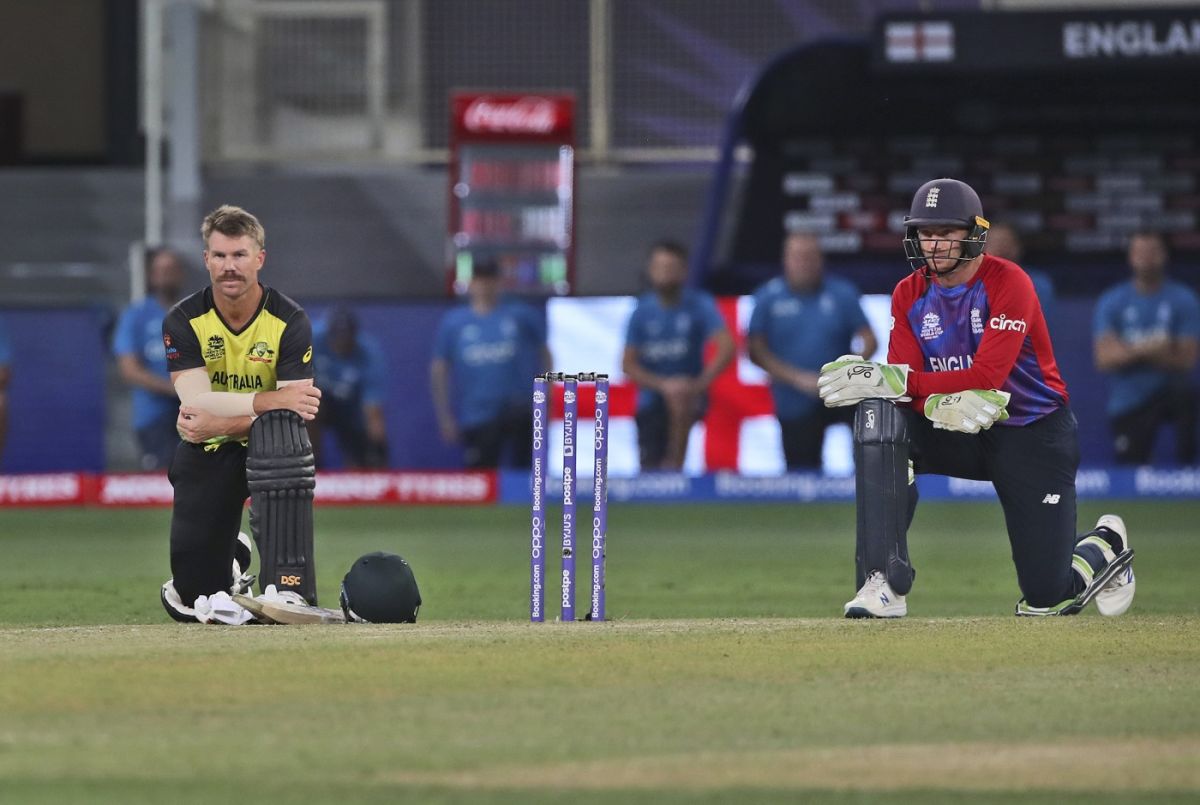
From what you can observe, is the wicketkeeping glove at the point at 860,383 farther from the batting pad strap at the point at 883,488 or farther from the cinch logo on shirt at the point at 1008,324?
the cinch logo on shirt at the point at 1008,324

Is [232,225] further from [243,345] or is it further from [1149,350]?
[1149,350]

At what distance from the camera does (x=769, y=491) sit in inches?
651

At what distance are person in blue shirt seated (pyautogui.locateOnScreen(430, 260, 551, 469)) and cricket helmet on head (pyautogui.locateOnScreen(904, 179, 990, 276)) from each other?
8188mm

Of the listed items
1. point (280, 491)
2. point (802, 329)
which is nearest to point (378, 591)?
point (280, 491)

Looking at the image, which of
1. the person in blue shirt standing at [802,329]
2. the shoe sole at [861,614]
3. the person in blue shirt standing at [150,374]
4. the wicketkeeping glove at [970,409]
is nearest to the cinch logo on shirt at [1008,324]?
the wicketkeeping glove at [970,409]

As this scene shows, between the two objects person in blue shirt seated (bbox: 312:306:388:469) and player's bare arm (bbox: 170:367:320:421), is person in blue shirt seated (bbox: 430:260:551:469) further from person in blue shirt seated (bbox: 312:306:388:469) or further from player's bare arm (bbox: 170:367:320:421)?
player's bare arm (bbox: 170:367:320:421)

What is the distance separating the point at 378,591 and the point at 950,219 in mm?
2461

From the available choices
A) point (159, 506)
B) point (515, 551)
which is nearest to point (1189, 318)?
point (515, 551)

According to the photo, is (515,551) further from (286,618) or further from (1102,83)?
(1102,83)

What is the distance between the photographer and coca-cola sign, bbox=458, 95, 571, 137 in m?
18.3

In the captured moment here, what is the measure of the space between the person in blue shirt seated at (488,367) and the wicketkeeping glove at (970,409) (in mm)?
8347

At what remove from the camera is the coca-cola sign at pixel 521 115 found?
18.3 m

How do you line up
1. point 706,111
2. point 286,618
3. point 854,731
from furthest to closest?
point 706,111 → point 286,618 → point 854,731

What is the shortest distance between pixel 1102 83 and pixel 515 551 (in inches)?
304
